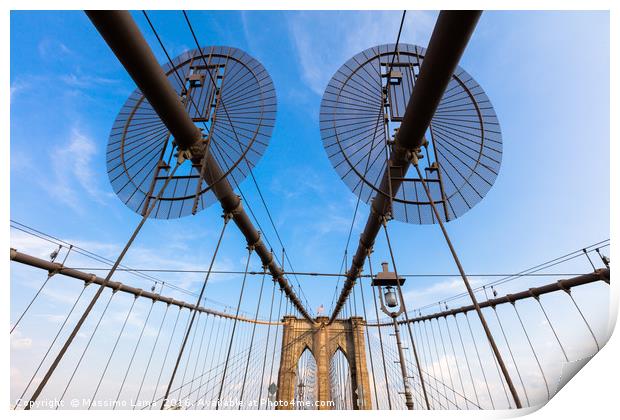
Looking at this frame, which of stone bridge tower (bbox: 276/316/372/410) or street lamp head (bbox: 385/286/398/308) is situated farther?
stone bridge tower (bbox: 276/316/372/410)

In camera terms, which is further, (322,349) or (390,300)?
(322,349)

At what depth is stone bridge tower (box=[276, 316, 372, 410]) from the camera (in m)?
27.4

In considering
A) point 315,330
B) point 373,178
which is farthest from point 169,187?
point 315,330

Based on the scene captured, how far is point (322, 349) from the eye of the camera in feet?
99.8

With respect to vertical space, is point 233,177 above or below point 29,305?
above

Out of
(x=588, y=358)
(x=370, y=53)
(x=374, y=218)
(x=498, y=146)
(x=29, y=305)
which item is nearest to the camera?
(x=588, y=358)

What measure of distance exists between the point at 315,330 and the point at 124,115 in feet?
104

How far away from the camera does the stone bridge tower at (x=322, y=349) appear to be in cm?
2744

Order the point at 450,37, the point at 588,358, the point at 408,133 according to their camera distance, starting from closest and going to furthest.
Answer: the point at 588,358 → the point at 450,37 → the point at 408,133

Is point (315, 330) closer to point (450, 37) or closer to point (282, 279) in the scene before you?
point (282, 279)

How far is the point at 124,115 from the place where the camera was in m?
6.36

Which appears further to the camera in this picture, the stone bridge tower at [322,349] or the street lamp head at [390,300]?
the stone bridge tower at [322,349]
